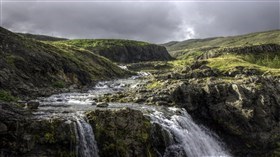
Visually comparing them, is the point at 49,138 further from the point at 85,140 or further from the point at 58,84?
the point at 58,84

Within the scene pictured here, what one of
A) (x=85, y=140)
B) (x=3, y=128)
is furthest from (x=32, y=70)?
(x=3, y=128)

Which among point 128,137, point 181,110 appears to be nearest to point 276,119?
point 181,110

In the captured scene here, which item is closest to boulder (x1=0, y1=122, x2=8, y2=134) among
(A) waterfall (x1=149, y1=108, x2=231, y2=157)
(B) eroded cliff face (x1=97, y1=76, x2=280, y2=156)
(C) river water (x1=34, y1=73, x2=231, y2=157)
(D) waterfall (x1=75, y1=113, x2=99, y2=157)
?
(C) river water (x1=34, y1=73, x2=231, y2=157)

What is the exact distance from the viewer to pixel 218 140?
56781mm

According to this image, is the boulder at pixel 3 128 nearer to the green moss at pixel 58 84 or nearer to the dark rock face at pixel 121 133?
the dark rock face at pixel 121 133

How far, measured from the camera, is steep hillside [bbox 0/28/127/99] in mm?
A: 67875

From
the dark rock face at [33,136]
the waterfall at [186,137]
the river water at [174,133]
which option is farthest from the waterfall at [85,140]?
the waterfall at [186,137]

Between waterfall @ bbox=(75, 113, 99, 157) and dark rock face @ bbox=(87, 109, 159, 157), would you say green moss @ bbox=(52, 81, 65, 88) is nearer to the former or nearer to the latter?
dark rock face @ bbox=(87, 109, 159, 157)

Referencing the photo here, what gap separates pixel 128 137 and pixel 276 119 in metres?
33.8

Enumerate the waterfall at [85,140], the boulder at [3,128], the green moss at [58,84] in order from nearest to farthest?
the boulder at [3,128] → the waterfall at [85,140] → the green moss at [58,84]

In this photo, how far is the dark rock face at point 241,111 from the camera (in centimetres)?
5703

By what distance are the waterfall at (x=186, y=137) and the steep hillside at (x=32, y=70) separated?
94.7ft

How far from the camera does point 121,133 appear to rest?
40.2 metres

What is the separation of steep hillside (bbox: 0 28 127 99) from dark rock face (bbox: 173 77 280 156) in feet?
106
